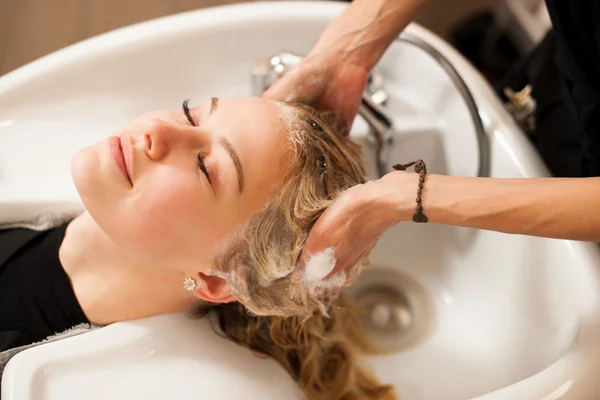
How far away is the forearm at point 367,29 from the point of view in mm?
1189

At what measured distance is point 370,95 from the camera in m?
1.43

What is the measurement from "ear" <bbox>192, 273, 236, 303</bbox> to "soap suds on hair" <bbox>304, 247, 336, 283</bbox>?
0.15 meters

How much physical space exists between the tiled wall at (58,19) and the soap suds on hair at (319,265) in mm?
945

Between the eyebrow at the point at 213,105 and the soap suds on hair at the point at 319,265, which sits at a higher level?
the eyebrow at the point at 213,105

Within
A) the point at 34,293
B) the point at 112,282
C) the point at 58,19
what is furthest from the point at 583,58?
the point at 58,19

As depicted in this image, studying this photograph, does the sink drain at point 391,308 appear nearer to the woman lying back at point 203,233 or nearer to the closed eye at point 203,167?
the woman lying back at point 203,233

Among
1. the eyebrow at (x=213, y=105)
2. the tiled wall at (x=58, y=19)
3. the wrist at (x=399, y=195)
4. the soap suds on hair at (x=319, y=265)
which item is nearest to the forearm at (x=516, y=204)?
the wrist at (x=399, y=195)

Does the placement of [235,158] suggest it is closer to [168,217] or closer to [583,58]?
[168,217]

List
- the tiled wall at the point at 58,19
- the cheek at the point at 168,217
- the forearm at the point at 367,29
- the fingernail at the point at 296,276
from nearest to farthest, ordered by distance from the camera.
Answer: the cheek at the point at 168,217 → the fingernail at the point at 296,276 → the forearm at the point at 367,29 → the tiled wall at the point at 58,19

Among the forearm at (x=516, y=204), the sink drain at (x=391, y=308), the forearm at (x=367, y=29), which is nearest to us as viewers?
the forearm at (x=516, y=204)

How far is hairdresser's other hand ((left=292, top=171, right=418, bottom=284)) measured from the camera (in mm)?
896

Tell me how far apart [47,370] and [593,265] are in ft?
3.28

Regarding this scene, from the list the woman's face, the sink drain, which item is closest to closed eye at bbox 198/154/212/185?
the woman's face

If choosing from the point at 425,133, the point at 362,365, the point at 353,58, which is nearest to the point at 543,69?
the point at 425,133
